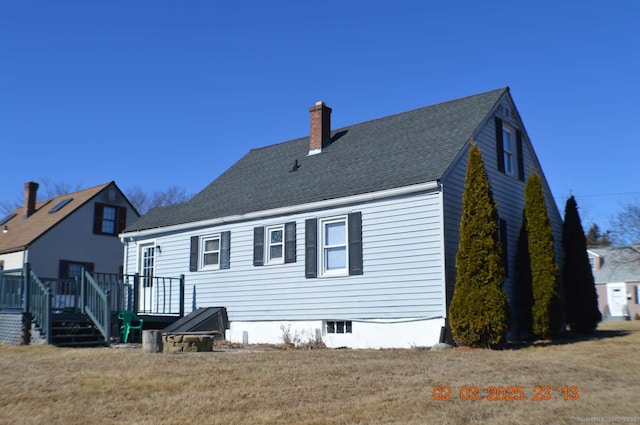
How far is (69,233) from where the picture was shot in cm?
2819

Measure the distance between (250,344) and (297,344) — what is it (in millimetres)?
1842

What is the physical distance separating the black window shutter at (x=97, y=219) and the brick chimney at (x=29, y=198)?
4.51 m

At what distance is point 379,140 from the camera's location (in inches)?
692

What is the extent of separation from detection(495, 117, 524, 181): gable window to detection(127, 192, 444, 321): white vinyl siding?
4.27 m

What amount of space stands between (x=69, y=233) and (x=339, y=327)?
705 inches

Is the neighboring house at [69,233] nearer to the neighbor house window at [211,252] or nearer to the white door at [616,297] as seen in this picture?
the neighbor house window at [211,252]

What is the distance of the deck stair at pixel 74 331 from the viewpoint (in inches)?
539

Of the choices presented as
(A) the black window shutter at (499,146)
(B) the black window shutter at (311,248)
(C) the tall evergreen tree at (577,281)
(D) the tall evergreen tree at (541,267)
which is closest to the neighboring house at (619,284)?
(C) the tall evergreen tree at (577,281)

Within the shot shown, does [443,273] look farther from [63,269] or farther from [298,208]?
[63,269]

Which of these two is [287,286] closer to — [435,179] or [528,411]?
[435,179]

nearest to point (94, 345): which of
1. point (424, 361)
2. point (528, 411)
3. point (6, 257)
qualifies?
point (424, 361)

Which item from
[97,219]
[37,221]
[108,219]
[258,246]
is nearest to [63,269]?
[97,219]

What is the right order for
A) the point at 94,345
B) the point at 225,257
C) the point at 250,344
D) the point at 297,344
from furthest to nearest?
the point at 225,257 < the point at 250,344 < the point at 297,344 < the point at 94,345
